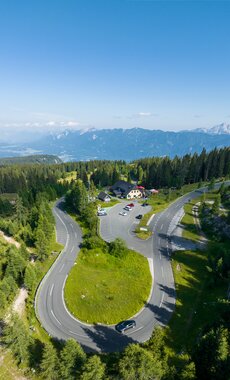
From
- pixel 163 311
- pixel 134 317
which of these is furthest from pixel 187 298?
pixel 134 317

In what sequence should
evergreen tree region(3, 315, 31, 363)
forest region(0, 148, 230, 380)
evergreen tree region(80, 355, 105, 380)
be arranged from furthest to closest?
evergreen tree region(3, 315, 31, 363) < evergreen tree region(80, 355, 105, 380) < forest region(0, 148, 230, 380)

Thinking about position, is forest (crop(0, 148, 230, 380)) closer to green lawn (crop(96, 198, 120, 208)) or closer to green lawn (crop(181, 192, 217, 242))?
green lawn (crop(181, 192, 217, 242))

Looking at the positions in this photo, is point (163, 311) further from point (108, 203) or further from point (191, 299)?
point (108, 203)

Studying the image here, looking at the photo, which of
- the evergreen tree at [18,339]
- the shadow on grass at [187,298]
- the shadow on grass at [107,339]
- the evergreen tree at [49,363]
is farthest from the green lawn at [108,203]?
the evergreen tree at [49,363]

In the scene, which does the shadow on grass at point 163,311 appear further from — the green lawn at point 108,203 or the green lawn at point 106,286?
the green lawn at point 108,203

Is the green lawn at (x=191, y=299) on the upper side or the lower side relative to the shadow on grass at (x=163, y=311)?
upper

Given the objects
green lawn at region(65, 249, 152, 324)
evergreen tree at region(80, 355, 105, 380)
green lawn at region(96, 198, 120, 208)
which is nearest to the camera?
evergreen tree at region(80, 355, 105, 380)

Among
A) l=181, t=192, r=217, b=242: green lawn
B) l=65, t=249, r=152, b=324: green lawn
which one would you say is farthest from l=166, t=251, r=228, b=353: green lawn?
l=181, t=192, r=217, b=242: green lawn
